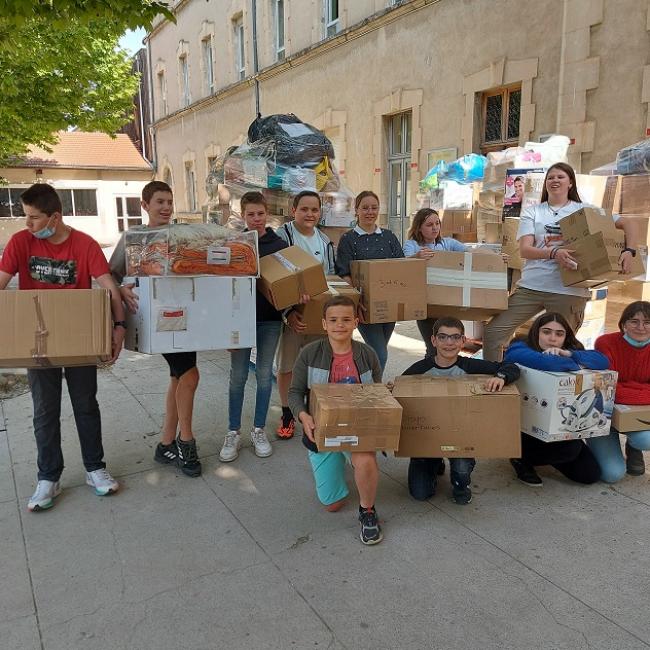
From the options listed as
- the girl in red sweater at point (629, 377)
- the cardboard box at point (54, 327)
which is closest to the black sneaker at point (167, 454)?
the cardboard box at point (54, 327)

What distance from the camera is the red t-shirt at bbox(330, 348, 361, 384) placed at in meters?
3.04

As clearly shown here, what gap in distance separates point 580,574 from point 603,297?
391cm

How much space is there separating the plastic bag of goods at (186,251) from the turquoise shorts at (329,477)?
114cm

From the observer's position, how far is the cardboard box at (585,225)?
11.5 ft

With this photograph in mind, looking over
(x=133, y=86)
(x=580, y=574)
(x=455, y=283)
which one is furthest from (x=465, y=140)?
(x=133, y=86)

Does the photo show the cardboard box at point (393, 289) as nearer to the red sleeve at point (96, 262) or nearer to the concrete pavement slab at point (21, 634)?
the red sleeve at point (96, 262)

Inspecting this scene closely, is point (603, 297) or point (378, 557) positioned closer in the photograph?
point (378, 557)

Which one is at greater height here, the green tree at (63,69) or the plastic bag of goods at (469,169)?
the green tree at (63,69)

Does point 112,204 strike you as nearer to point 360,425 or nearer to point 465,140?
point 465,140

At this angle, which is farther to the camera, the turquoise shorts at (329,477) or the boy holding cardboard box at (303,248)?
the boy holding cardboard box at (303,248)

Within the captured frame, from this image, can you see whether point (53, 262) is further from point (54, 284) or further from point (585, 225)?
point (585, 225)

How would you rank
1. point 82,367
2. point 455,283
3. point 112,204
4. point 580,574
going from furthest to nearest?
point 112,204 < point 455,283 < point 82,367 < point 580,574

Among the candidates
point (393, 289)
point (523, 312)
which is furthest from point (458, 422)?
point (523, 312)

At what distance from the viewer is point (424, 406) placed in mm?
2863
